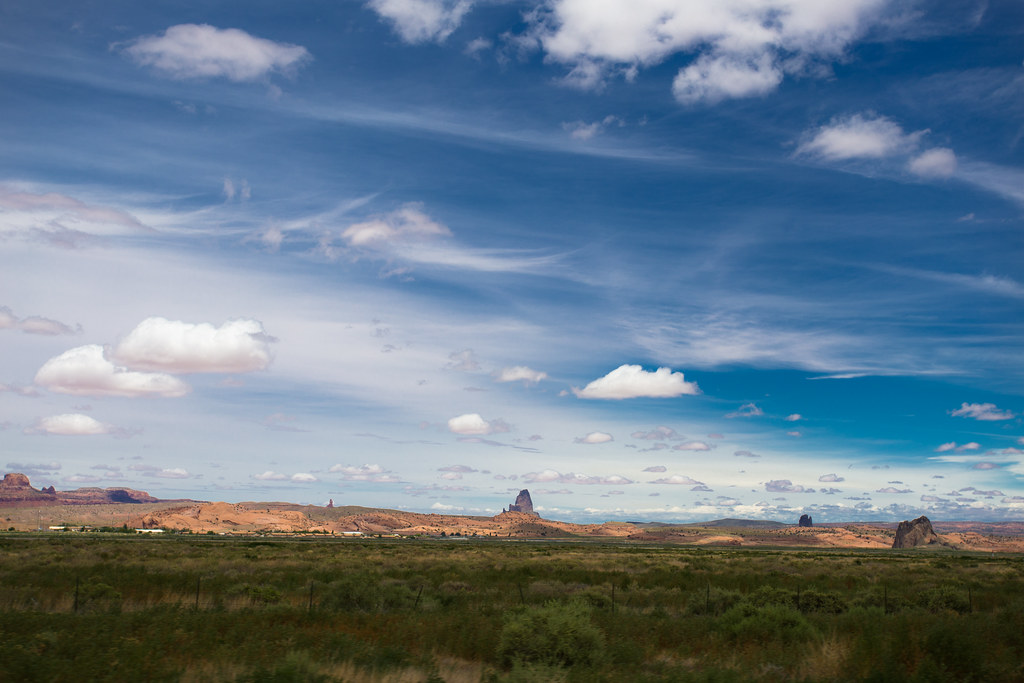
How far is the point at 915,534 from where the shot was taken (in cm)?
15438

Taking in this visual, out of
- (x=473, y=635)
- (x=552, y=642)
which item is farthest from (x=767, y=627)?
(x=473, y=635)

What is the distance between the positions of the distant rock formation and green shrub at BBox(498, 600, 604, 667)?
6553 inches

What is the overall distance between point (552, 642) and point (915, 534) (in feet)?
566

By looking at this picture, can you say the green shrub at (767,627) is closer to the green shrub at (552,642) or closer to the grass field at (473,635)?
the grass field at (473,635)

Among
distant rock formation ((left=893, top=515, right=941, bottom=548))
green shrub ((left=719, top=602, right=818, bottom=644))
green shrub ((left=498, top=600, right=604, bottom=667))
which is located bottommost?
distant rock formation ((left=893, top=515, right=941, bottom=548))

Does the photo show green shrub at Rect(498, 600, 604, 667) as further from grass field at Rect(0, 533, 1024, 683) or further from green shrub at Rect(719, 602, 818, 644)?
green shrub at Rect(719, 602, 818, 644)

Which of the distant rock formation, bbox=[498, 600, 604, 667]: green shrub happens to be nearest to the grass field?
bbox=[498, 600, 604, 667]: green shrub

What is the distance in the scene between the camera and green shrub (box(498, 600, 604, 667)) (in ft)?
42.9

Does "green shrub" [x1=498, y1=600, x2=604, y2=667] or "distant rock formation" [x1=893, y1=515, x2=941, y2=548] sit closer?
"green shrub" [x1=498, y1=600, x2=604, y2=667]

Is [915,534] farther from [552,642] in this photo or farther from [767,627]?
[552,642]

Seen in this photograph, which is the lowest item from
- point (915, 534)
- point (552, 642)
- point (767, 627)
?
point (915, 534)

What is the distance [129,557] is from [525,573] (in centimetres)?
2351

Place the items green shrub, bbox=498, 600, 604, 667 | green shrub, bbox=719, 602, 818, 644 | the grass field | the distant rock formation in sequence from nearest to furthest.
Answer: the grass field, green shrub, bbox=498, 600, 604, 667, green shrub, bbox=719, 602, 818, 644, the distant rock formation

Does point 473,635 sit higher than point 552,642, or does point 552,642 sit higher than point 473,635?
point 552,642
